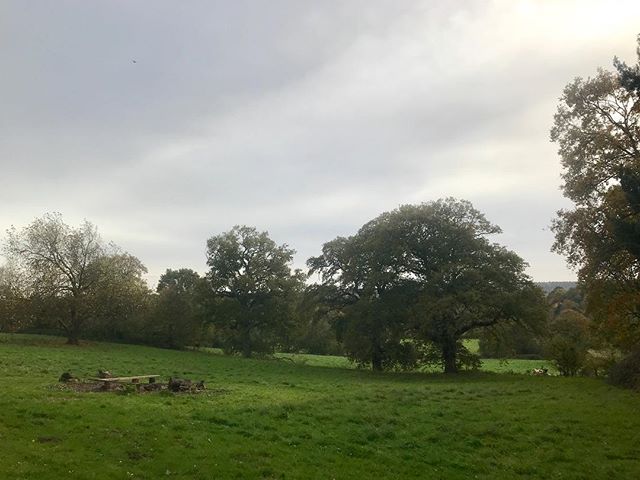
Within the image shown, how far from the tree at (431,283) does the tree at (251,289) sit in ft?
47.6

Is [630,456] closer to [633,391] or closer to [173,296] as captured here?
[633,391]

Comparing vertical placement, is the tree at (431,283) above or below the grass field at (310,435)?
above

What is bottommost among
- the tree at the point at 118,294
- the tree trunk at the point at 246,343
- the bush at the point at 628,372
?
the tree trunk at the point at 246,343

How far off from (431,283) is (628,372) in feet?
42.1

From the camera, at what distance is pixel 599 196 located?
23.8 meters

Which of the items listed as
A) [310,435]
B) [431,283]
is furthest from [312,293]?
[310,435]

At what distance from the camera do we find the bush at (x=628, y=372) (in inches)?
921

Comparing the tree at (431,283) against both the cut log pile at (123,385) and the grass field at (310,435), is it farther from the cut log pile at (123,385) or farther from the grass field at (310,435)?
the cut log pile at (123,385)

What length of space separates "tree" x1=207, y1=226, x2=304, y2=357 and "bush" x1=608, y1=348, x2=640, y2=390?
3204 centimetres

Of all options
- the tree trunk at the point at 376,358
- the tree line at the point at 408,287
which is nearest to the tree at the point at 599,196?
the tree line at the point at 408,287

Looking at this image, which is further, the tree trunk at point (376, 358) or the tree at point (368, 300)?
A: the tree trunk at point (376, 358)

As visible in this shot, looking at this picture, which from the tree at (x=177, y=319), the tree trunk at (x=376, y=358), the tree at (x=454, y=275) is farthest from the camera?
the tree at (x=177, y=319)

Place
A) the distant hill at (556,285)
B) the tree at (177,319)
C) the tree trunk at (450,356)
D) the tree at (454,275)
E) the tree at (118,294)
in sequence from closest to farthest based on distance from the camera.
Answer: the tree at (454,275) → the distant hill at (556,285) → the tree trunk at (450,356) → the tree at (118,294) → the tree at (177,319)

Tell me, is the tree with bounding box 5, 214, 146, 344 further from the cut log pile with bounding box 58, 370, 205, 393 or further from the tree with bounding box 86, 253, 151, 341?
the cut log pile with bounding box 58, 370, 205, 393
